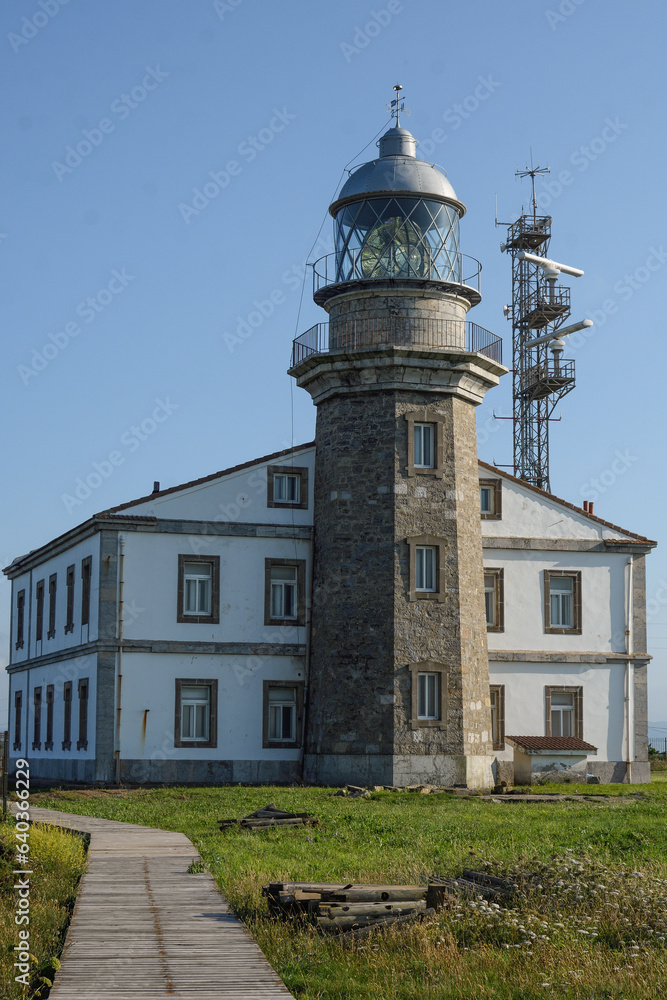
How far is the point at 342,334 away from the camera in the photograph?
31531mm

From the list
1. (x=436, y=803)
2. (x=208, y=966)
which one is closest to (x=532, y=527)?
(x=436, y=803)

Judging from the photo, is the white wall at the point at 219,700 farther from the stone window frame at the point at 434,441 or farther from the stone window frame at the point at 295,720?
the stone window frame at the point at 434,441

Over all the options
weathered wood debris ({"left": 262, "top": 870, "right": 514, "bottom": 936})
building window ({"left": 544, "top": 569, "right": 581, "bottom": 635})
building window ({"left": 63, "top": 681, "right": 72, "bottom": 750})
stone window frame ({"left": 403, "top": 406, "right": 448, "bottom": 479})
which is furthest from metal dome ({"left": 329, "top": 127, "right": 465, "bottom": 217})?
weathered wood debris ({"left": 262, "top": 870, "right": 514, "bottom": 936})

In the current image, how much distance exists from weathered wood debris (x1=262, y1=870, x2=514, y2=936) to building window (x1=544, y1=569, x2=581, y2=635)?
23.2 m

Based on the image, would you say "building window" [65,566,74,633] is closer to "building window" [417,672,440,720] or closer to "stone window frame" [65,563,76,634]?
"stone window frame" [65,563,76,634]

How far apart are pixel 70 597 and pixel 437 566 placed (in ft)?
36.5

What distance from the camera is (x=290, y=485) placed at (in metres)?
33.7

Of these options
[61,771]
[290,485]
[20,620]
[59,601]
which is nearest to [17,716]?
[20,620]

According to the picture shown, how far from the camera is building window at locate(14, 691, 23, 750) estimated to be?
139 ft

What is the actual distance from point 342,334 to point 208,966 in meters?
22.9

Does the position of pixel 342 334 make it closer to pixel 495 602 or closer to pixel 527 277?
pixel 495 602

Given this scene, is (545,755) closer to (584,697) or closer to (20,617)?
(584,697)

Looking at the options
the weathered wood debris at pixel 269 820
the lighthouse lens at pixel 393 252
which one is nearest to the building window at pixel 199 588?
the lighthouse lens at pixel 393 252

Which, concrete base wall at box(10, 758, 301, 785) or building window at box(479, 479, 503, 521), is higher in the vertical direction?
building window at box(479, 479, 503, 521)
